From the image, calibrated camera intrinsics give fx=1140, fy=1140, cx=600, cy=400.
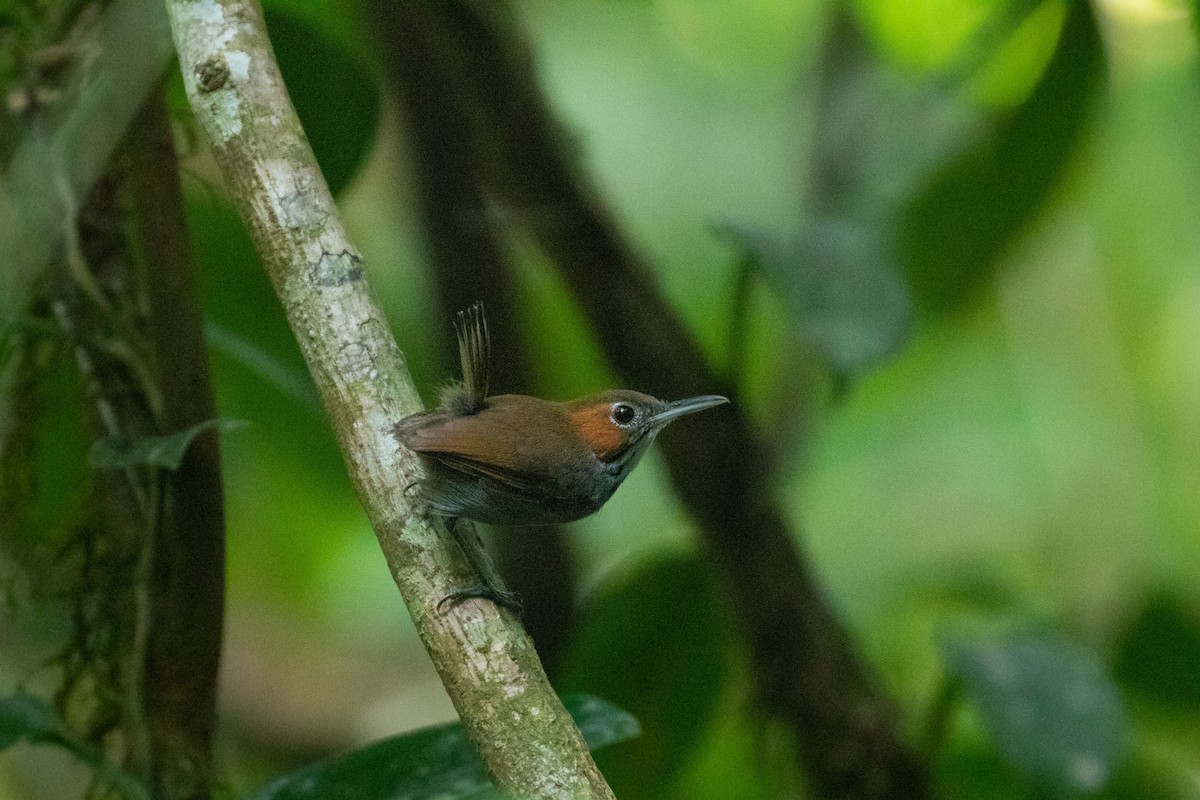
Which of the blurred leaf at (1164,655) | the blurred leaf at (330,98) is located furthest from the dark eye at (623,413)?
the blurred leaf at (1164,655)

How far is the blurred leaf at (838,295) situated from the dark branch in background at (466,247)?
1.13 meters

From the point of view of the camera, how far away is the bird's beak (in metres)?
2.63

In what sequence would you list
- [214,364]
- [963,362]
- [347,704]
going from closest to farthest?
[214,364], [347,704], [963,362]

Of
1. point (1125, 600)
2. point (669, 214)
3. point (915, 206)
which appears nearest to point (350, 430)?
point (915, 206)

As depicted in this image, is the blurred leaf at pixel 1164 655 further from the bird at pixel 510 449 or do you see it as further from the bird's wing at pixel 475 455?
the bird's wing at pixel 475 455

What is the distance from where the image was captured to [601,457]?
2.54 metres

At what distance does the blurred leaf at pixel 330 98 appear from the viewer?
8.20 ft

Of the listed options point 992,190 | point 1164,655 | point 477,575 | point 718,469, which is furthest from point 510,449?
point 1164,655

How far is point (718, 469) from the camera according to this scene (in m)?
3.18

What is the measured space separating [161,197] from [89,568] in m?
0.85

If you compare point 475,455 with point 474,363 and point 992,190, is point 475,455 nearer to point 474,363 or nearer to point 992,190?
point 474,363

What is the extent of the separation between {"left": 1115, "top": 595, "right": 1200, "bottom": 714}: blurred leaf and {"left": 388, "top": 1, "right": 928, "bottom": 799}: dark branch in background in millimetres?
768

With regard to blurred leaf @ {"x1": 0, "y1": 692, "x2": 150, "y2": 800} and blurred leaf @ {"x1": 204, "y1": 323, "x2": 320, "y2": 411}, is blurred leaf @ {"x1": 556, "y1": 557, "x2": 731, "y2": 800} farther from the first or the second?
blurred leaf @ {"x1": 0, "y1": 692, "x2": 150, "y2": 800}

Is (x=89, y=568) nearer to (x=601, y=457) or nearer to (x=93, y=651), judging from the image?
(x=93, y=651)
